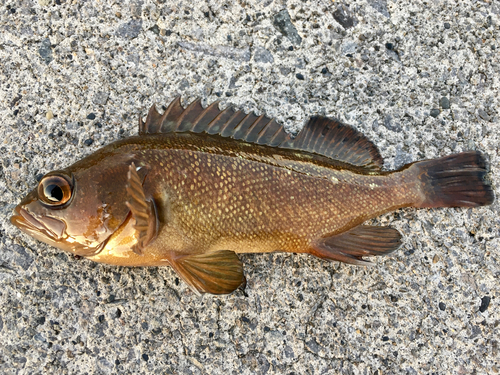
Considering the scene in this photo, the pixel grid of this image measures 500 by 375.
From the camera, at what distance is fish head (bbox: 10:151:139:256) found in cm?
192

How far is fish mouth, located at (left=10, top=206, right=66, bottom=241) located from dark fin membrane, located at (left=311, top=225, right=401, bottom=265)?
1329mm

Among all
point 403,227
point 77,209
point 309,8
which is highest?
point 309,8

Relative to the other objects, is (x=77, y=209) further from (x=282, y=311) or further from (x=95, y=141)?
(x=282, y=311)

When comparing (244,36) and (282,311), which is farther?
(244,36)

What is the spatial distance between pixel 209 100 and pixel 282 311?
4.66 feet

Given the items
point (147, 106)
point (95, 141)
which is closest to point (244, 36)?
point (147, 106)

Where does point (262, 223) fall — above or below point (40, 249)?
above

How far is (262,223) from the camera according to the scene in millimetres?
2096

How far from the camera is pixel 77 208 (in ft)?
6.31

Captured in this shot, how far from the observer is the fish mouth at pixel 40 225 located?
193 cm

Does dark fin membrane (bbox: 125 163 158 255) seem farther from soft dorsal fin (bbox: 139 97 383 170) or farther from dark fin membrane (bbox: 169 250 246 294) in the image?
soft dorsal fin (bbox: 139 97 383 170)

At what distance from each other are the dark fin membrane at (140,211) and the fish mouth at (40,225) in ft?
1.20

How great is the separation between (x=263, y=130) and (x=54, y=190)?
1.13m

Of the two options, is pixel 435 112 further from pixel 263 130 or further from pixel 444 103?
pixel 263 130
